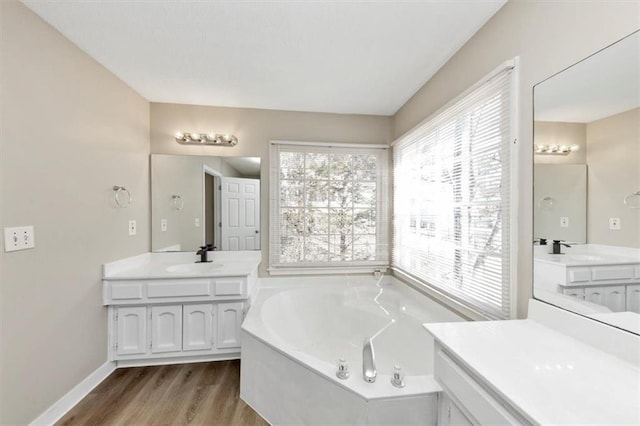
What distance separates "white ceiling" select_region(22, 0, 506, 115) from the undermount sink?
1627 millimetres

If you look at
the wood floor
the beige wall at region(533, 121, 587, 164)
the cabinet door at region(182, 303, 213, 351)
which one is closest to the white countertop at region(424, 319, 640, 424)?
the beige wall at region(533, 121, 587, 164)

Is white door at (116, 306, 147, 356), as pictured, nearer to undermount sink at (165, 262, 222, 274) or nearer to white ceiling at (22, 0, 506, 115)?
undermount sink at (165, 262, 222, 274)

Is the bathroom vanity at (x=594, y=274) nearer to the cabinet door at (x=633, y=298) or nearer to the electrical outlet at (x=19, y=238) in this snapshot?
the cabinet door at (x=633, y=298)

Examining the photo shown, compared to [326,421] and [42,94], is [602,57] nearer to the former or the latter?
[326,421]

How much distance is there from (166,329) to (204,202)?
1232 mm

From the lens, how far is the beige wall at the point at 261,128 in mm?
2771

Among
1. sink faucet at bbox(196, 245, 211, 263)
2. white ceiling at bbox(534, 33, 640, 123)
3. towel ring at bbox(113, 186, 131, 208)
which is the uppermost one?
white ceiling at bbox(534, 33, 640, 123)

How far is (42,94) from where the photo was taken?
1597 millimetres

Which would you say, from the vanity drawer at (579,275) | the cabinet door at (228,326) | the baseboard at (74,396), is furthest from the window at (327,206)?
the vanity drawer at (579,275)

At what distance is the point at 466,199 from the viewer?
5.73 ft

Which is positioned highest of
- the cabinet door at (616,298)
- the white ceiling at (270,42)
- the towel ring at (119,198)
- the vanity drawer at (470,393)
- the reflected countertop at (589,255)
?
the white ceiling at (270,42)

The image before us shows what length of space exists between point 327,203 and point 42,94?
2.26 m

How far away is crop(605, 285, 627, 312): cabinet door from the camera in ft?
3.18

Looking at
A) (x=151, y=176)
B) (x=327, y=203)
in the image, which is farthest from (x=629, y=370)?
(x=151, y=176)
